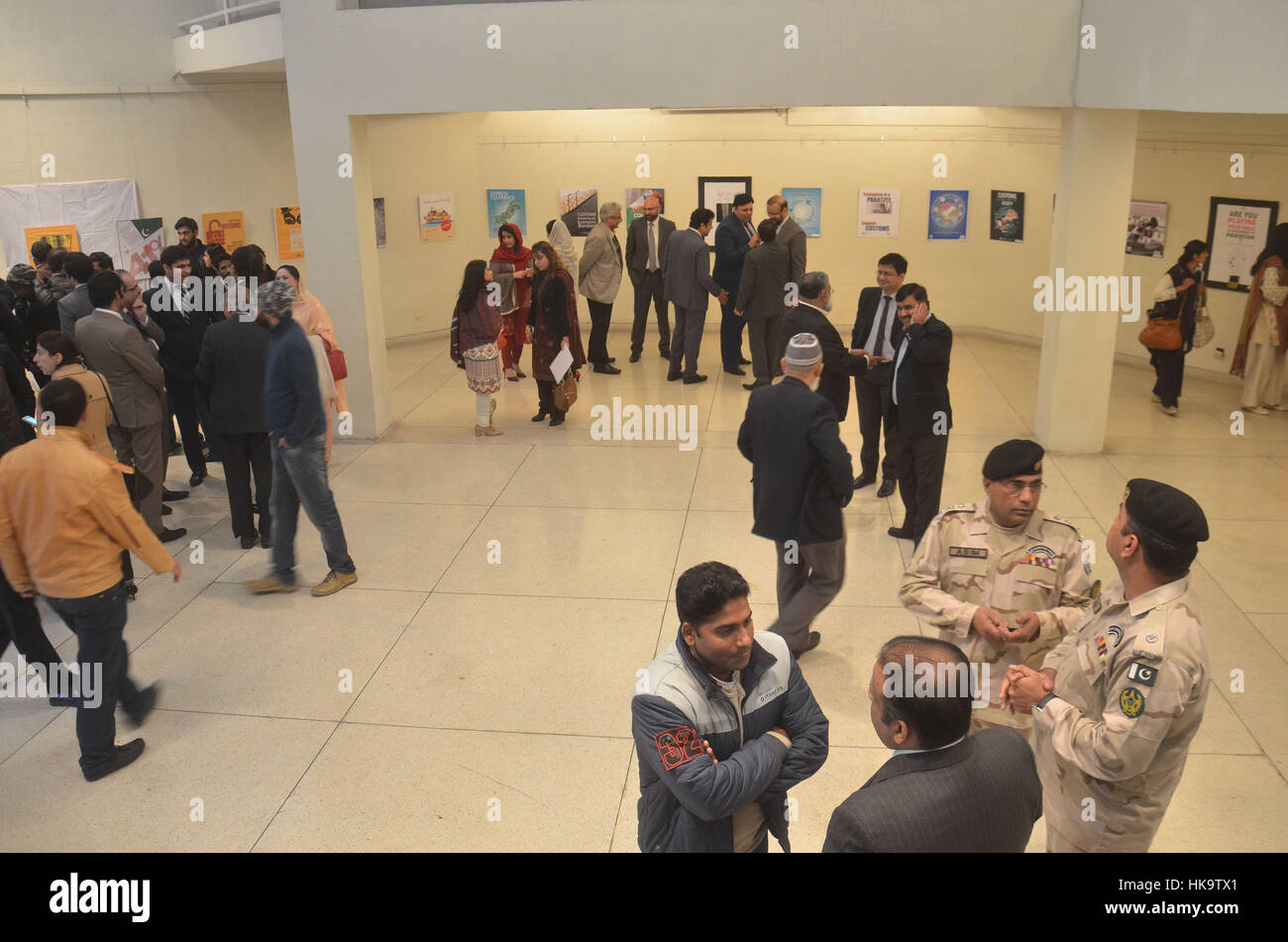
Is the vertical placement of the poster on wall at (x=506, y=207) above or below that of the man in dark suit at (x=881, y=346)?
above

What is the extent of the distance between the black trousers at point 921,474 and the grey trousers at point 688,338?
479cm

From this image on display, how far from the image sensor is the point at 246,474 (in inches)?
306

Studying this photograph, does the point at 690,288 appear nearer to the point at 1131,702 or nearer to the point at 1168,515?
the point at 1168,515

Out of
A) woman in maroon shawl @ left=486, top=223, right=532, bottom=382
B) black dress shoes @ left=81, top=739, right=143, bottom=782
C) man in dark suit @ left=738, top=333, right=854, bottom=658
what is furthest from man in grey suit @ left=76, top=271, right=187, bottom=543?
man in dark suit @ left=738, top=333, right=854, bottom=658

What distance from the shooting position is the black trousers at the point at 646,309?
1277 cm

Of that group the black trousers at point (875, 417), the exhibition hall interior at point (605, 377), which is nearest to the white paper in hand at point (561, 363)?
the exhibition hall interior at point (605, 377)

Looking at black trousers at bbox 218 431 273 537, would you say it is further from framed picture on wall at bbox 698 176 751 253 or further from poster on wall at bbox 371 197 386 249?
framed picture on wall at bbox 698 176 751 253

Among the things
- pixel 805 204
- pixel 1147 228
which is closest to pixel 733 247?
pixel 805 204

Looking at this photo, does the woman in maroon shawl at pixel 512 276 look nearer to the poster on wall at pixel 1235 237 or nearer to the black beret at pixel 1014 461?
the black beret at pixel 1014 461

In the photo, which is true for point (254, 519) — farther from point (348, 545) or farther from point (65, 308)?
point (65, 308)

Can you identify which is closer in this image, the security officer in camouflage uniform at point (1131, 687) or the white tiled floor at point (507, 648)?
the security officer in camouflage uniform at point (1131, 687)

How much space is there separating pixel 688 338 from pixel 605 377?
3.77 feet

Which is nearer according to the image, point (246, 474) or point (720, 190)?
point (246, 474)

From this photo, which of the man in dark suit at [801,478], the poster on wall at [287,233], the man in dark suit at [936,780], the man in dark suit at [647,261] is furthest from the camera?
the poster on wall at [287,233]
